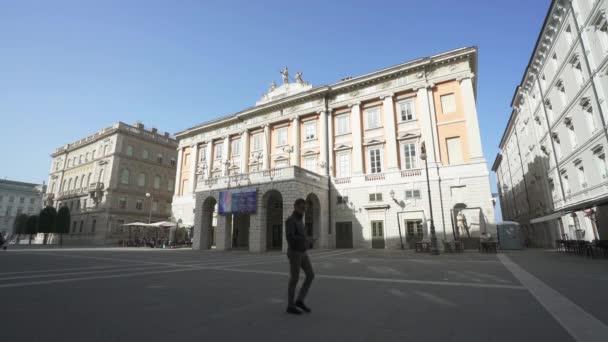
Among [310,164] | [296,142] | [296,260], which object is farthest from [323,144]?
[296,260]

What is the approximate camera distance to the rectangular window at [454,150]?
21.5m

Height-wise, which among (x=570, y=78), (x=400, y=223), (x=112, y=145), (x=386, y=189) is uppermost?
(x=112, y=145)

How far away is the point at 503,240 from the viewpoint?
20891 millimetres

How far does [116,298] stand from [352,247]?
66.0 ft

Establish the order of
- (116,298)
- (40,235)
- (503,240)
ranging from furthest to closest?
(40,235)
(503,240)
(116,298)

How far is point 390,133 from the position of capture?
78.5 ft

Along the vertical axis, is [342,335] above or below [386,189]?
below

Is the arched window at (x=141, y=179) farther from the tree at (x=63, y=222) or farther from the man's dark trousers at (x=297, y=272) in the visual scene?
the man's dark trousers at (x=297, y=272)

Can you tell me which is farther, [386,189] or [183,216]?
[183,216]

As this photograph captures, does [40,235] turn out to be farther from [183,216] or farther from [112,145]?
[183,216]

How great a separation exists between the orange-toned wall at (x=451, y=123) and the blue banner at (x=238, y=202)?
14883 mm

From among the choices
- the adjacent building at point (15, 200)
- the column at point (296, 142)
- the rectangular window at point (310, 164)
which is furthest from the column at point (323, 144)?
the adjacent building at point (15, 200)

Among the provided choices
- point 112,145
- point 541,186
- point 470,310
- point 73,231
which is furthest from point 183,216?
point 541,186

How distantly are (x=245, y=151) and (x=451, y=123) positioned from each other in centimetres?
2026
